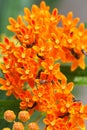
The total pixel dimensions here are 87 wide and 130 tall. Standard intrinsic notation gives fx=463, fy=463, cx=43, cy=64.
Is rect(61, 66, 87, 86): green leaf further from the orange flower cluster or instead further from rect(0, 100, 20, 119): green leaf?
rect(0, 100, 20, 119): green leaf

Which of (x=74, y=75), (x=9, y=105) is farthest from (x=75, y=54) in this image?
(x=9, y=105)

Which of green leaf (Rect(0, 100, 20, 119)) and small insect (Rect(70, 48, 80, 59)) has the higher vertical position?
small insect (Rect(70, 48, 80, 59))

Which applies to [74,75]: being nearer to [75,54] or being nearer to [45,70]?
[75,54]

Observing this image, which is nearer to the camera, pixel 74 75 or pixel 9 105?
pixel 9 105

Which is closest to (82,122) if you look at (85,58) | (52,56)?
(52,56)

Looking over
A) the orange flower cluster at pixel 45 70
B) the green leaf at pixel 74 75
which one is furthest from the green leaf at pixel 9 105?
the green leaf at pixel 74 75

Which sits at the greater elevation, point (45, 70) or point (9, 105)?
point (45, 70)

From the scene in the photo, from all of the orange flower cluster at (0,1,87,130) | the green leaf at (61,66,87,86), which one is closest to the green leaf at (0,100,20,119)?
the orange flower cluster at (0,1,87,130)

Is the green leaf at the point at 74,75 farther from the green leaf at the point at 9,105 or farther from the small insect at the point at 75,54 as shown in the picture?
the green leaf at the point at 9,105

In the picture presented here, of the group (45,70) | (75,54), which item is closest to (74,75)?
(75,54)
